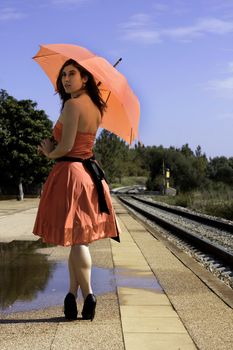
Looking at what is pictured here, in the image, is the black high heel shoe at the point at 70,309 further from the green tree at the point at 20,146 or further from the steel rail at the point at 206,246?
the green tree at the point at 20,146

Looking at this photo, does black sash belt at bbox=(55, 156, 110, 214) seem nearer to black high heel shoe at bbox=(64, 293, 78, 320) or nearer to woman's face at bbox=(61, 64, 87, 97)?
woman's face at bbox=(61, 64, 87, 97)

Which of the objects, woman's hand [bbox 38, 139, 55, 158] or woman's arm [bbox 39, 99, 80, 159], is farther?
woman's hand [bbox 38, 139, 55, 158]

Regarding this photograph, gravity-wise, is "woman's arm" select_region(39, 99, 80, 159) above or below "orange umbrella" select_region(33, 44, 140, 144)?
below

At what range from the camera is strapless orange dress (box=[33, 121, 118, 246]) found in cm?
443

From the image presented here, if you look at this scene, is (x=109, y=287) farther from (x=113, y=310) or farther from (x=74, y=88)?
(x=74, y=88)

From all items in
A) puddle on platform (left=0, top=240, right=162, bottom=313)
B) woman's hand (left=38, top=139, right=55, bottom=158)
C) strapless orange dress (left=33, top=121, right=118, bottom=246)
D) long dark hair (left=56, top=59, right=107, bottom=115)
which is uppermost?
long dark hair (left=56, top=59, right=107, bottom=115)

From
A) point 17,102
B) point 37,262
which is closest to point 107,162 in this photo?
point 17,102

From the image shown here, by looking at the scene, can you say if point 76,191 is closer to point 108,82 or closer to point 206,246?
point 108,82

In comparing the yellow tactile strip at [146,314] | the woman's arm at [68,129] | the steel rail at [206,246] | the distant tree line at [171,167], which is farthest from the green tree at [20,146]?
the distant tree line at [171,167]

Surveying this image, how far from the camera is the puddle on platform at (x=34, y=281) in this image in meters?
5.31

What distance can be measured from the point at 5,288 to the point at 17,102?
43774 mm

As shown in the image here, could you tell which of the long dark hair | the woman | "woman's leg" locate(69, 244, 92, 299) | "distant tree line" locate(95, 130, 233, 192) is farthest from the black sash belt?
"distant tree line" locate(95, 130, 233, 192)

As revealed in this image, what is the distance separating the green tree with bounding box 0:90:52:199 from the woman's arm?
40180 millimetres

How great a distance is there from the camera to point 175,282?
6.43 meters
